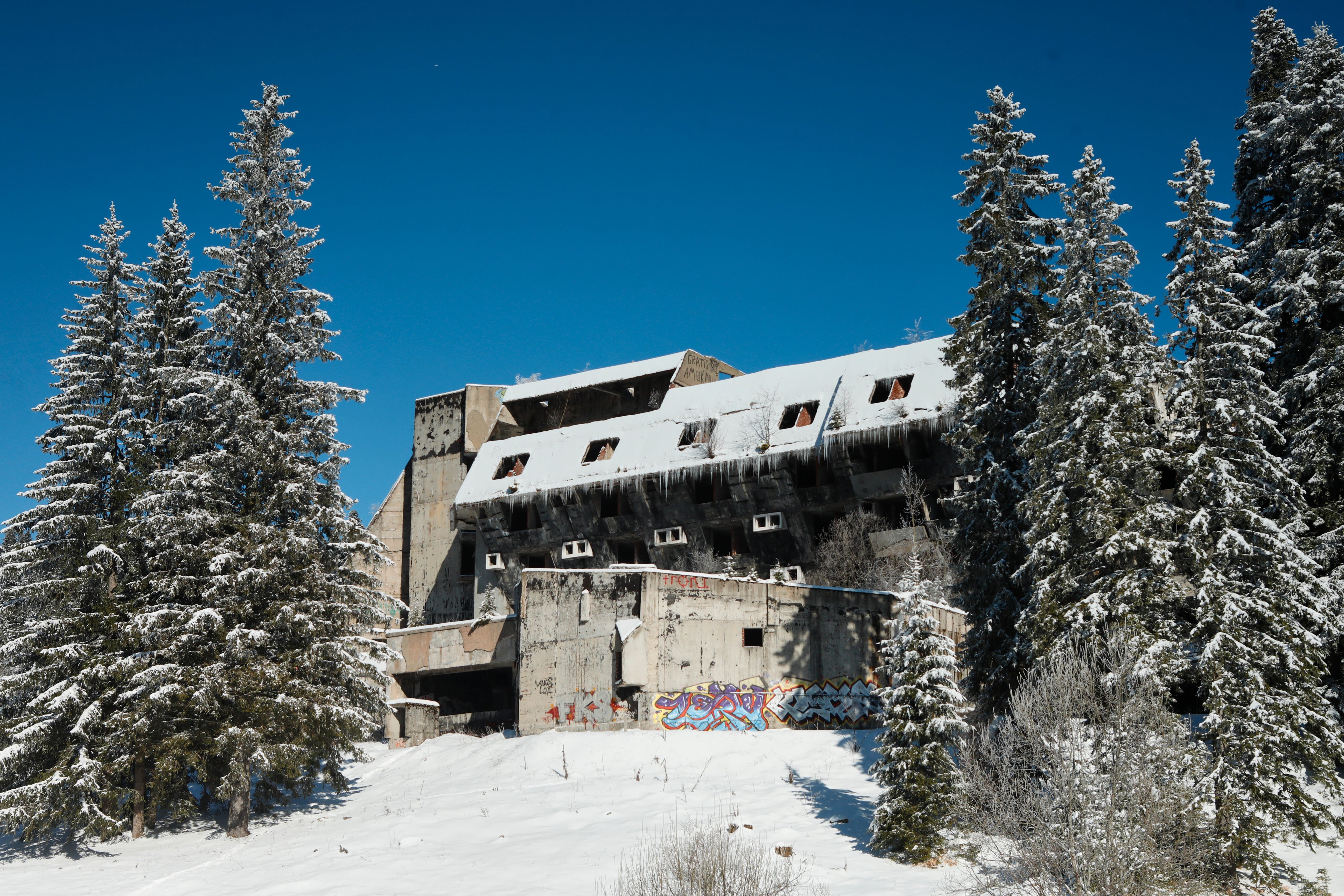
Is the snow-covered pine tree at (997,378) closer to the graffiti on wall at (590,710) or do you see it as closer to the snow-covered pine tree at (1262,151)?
the snow-covered pine tree at (1262,151)

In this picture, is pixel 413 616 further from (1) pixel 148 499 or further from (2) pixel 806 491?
(1) pixel 148 499

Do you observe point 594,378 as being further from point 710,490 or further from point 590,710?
point 590,710

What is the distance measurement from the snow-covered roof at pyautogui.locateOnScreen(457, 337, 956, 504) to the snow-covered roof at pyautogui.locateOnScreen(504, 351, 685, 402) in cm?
35

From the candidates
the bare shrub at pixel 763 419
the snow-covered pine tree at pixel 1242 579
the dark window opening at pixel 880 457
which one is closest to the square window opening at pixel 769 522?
the bare shrub at pixel 763 419

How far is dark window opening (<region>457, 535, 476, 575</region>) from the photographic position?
178 feet

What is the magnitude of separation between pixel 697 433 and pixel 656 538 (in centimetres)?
461

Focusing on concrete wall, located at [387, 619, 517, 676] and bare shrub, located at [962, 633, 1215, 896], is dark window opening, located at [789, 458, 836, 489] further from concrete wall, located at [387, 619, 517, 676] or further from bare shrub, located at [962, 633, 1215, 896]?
bare shrub, located at [962, 633, 1215, 896]

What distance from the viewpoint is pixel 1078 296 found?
24.7 metres

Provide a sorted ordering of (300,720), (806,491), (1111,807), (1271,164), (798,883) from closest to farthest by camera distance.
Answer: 1. (1111,807)
2. (798,883)
3. (300,720)
4. (1271,164)
5. (806,491)

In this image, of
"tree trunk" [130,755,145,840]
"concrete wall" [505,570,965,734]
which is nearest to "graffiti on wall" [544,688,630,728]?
"concrete wall" [505,570,965,734]

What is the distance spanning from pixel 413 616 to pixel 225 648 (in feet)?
83.1

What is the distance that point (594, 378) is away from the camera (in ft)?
180

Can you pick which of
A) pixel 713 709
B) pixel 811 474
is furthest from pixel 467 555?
pixel 713 709

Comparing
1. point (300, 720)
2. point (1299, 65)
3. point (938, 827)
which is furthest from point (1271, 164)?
point (300, 720)
